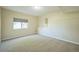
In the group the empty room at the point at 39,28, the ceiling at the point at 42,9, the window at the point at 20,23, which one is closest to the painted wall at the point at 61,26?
the empty room at the point at 39,28

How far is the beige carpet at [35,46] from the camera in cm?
180

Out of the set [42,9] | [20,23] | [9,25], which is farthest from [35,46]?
[42,9]

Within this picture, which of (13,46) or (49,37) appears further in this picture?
(49,37)

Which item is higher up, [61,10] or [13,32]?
[61,10]

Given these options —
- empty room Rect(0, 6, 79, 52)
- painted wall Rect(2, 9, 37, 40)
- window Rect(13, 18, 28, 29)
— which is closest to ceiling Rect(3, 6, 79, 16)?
empty room Rect(0, 6, 79, 52)

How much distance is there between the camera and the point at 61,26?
1951mm

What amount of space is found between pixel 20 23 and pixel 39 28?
0.54m

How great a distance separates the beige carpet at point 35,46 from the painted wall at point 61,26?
6.7 inches

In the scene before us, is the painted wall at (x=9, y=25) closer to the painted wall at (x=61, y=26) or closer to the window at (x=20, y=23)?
the window at (x=20, y=23)

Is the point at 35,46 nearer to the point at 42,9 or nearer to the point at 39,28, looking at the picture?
the point at 39,28
